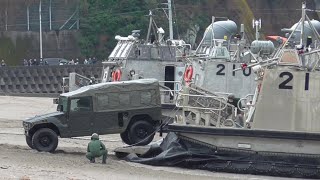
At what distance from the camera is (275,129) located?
2283cm

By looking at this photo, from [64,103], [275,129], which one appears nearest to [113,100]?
[64,103]

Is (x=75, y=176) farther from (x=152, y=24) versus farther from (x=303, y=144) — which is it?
(x=152, y=24)

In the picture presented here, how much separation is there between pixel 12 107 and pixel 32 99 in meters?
6.23

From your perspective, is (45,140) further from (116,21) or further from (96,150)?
(116,21)

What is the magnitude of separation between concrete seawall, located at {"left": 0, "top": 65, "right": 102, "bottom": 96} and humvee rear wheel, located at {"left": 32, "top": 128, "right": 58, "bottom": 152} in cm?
3107

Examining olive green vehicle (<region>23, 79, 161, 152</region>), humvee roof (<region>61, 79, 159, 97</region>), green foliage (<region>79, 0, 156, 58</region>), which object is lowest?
olive green vehicle (<region>23, 79, 161, 152</region>)

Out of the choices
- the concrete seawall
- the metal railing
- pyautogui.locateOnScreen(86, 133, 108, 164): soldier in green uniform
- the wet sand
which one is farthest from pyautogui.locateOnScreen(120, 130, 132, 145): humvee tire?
the concrete seawall

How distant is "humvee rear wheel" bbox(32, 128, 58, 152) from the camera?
2512cm

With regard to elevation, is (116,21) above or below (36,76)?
above

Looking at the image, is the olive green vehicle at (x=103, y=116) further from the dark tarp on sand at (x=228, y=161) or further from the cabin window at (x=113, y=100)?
the dark tarp on sand at (x=228, y=161)

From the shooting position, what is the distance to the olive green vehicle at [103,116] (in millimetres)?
25219

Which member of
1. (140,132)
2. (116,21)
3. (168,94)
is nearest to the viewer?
(140,132)

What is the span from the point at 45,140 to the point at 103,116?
160 cm

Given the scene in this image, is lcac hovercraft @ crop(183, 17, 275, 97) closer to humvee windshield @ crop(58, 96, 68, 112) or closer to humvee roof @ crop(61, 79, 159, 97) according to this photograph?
humvee roof @ crop(61, 79, 159, 97)
